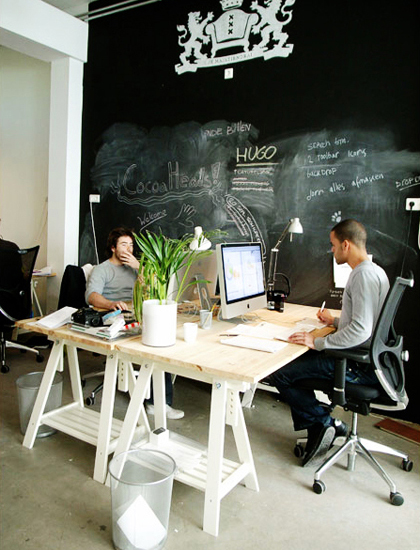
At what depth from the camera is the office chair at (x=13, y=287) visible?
3.68 m

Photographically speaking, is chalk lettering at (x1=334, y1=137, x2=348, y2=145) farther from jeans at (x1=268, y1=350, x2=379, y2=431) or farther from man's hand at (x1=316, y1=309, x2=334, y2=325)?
jeans at (x1=268, y1=350, x2=379, y2=431)

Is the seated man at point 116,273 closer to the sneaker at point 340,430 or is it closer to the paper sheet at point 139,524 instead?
the sneaker at point 340,430

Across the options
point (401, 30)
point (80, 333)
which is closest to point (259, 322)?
point (80, 333)

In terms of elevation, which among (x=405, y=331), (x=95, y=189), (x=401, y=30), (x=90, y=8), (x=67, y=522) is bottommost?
(x=67, y=522)

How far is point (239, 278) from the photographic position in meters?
2.57

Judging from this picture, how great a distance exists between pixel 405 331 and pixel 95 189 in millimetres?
3202

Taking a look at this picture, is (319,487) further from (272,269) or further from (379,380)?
(272,269)

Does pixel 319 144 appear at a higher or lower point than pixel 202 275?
higher

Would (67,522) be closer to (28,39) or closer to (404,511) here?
(404,511)

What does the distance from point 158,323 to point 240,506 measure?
3.04ft

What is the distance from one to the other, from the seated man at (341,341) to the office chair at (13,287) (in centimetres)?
238

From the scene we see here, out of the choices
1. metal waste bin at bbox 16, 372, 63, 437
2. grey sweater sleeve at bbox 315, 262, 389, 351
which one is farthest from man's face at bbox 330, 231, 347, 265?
metal waste bin at bbox 16, 372, 63, 437

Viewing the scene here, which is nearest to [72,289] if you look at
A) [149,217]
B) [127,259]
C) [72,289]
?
[72,289]

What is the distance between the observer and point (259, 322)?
8.85 feet
